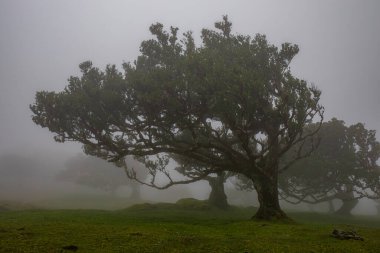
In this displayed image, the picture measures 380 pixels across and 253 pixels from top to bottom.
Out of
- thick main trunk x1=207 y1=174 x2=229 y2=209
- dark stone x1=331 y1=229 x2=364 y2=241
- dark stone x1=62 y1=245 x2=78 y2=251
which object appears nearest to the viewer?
dark stone x1=62 y1=245 x2=78 y2=251

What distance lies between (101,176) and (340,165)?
250 feet

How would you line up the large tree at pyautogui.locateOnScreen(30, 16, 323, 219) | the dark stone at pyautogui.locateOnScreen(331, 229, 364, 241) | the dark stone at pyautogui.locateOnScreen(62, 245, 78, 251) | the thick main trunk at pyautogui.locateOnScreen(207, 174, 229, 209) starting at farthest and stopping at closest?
1. the thick main trunk at pyautogui.locateOnScreen(207, 174, 229, 209)
2. the large tree at pyautogui.locateOnScreen(30, 16, 323, 219)
3. the dark stone at pyautogui.locateOnScreen(331, 229, 364, 241)
4. the dark stone at pyautogui.locateOnScreen(62, 245, 78, 251)

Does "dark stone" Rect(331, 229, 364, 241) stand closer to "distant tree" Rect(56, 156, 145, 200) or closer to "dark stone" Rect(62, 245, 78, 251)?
"dark stone" Rect(62, 245, 78, 251)

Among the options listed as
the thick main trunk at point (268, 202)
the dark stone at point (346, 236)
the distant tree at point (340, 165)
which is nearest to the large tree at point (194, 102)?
the thick main trunk at point (268, 202)

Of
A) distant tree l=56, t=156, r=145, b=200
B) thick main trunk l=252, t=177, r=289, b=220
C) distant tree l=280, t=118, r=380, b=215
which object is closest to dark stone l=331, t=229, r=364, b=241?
thick main trunk l=252, t=177, r=289, b=220

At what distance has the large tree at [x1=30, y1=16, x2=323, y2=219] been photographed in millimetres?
29500

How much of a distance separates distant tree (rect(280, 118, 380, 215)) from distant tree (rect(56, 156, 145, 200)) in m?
60.9

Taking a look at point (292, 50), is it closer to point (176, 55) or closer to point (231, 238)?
point (176, 55)

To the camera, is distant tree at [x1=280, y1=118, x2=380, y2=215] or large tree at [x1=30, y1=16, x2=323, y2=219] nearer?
large tree at [x1=30, y1=16, x2=323, y2=219]

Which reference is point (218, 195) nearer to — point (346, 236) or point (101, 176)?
point (346, 236)

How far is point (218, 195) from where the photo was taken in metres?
50.0

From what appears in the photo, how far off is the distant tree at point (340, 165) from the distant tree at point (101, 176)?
2398 inches

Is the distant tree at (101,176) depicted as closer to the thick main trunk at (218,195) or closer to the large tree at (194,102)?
the thick main trunk at (218,195)

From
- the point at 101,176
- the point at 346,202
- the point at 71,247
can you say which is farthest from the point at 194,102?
the point at 101,176
